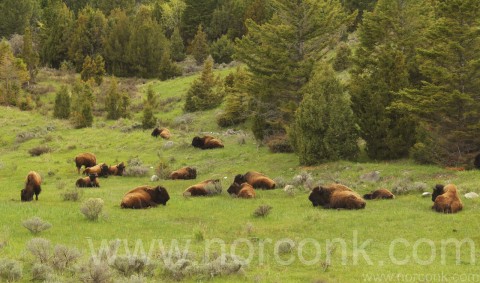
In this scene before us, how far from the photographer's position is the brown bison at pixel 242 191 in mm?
20484

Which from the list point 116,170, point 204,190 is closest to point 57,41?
point 116,170

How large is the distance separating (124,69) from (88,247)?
75.6 metres

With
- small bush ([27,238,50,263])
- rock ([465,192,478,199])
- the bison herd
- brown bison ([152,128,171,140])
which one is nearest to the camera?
small bush ([27,238,50,263])

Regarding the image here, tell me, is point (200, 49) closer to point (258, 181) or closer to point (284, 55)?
point (284, 55)

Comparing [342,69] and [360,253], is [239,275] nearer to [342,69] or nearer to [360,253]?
[360,253]

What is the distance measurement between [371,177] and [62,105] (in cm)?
4004

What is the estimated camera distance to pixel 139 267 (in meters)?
9.61

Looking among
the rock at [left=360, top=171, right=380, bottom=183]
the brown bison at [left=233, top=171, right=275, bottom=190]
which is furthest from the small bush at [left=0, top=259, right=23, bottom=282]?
the rock at [left=360, top=171, right=380, bottom=183]

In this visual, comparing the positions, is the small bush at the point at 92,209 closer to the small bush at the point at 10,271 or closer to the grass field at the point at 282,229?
the grass field at the point at 282,229

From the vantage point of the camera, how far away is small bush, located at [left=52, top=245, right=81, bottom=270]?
9.68 meters

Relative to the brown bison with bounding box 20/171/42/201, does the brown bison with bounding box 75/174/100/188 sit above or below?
below

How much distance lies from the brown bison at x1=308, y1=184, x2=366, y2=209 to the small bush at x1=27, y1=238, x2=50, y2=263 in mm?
9712

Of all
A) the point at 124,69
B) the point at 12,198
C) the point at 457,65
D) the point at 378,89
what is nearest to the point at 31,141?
the point at 12,198

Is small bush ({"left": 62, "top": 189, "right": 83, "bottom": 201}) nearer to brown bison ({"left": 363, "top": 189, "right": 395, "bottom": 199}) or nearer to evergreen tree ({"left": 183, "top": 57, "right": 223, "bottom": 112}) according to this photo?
brown bison ({"left": 363, "top": 189, "right": 395, "bottom": 199})
